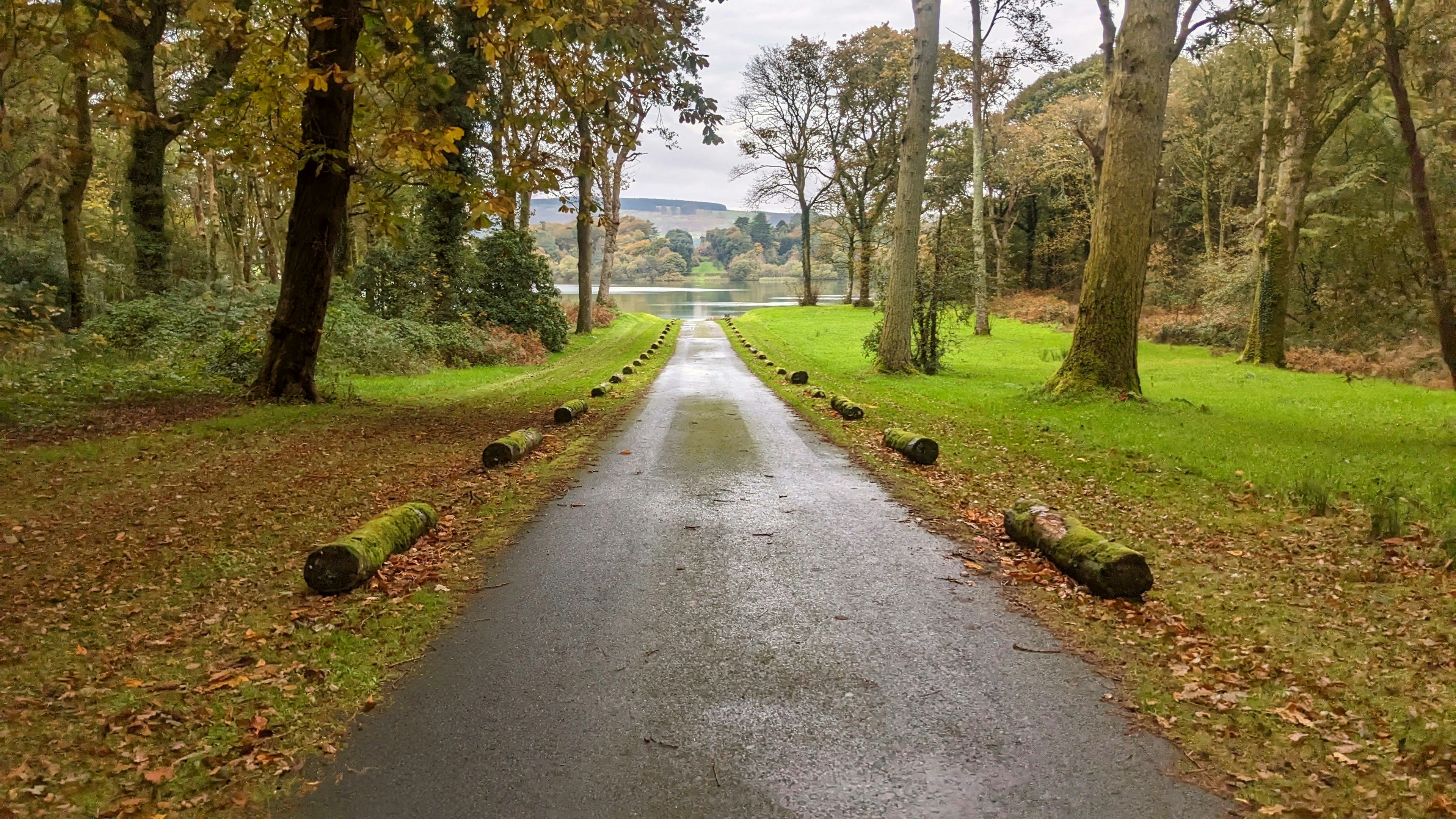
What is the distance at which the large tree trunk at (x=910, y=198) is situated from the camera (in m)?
16.0

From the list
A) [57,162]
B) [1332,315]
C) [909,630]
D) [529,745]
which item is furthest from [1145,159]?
[57,162]

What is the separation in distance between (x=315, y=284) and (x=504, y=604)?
30.0ft

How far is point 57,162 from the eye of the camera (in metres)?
19.5

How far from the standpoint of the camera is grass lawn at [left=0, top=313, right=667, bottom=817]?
3.34m

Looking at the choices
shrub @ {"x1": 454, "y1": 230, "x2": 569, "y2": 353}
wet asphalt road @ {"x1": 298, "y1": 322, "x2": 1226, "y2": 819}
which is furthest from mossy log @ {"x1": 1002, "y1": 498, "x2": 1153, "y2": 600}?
shrub @ {"x1": 454, "y1": 230, "x2": 569, "y2": 353}

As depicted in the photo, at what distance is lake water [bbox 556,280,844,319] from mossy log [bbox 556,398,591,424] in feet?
69.0

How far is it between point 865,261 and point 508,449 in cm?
2836

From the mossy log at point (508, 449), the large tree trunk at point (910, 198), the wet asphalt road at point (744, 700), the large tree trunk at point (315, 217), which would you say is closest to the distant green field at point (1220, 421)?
the large tree trunk at point (910, 198)

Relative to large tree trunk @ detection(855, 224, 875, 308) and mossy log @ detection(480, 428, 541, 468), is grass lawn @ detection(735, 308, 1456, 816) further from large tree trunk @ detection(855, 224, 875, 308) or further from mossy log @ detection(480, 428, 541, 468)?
large tree trunk @ detection(855, 224, 875, 308)

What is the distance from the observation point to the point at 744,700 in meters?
3.84

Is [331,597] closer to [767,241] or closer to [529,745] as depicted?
[529,745]

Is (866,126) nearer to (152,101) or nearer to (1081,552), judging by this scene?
(152,101)

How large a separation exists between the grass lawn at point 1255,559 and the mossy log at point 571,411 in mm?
3782

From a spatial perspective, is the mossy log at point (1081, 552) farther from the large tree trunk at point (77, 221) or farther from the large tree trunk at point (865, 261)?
the large tree trunk at point (865, 261)
